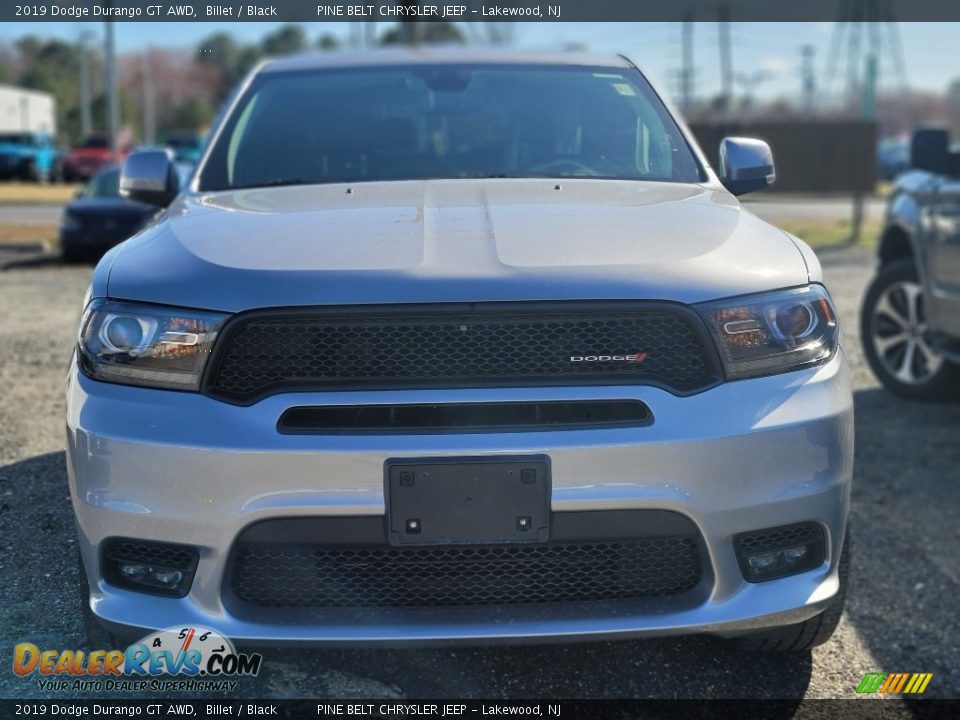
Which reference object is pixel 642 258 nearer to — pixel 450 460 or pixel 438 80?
pixel 450 460

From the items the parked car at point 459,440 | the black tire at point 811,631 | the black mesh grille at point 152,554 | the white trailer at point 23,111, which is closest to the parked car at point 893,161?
the white trailer at point 23,111

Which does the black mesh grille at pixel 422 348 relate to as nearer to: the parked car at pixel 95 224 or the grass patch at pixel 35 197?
the parked car at pixel 95 224

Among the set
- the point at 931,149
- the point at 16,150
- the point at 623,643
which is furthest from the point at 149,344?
the point at 16,150

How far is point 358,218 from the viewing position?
118 inches

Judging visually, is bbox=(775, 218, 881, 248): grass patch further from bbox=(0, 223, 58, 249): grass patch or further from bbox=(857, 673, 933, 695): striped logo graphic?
bbox=(857, 673, 933, 695): striped logo graphic

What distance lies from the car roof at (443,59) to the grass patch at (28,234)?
1279cm

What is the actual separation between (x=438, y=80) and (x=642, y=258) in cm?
189

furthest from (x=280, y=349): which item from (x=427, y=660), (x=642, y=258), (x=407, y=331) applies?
(x=427, y=660)

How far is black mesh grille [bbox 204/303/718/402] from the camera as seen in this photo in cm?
253

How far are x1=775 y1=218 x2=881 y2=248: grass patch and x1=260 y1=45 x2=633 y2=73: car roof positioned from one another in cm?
1205

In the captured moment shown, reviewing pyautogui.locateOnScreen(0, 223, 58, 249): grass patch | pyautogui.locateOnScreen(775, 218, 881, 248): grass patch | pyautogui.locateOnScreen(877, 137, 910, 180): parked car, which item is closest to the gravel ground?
pyautogui.locateOnScreen(775, 218, 881, 248): grass patch

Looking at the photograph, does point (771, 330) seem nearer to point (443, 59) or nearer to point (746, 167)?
point (746, 167)

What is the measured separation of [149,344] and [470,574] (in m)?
0.90

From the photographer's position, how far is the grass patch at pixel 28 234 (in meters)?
16.4
